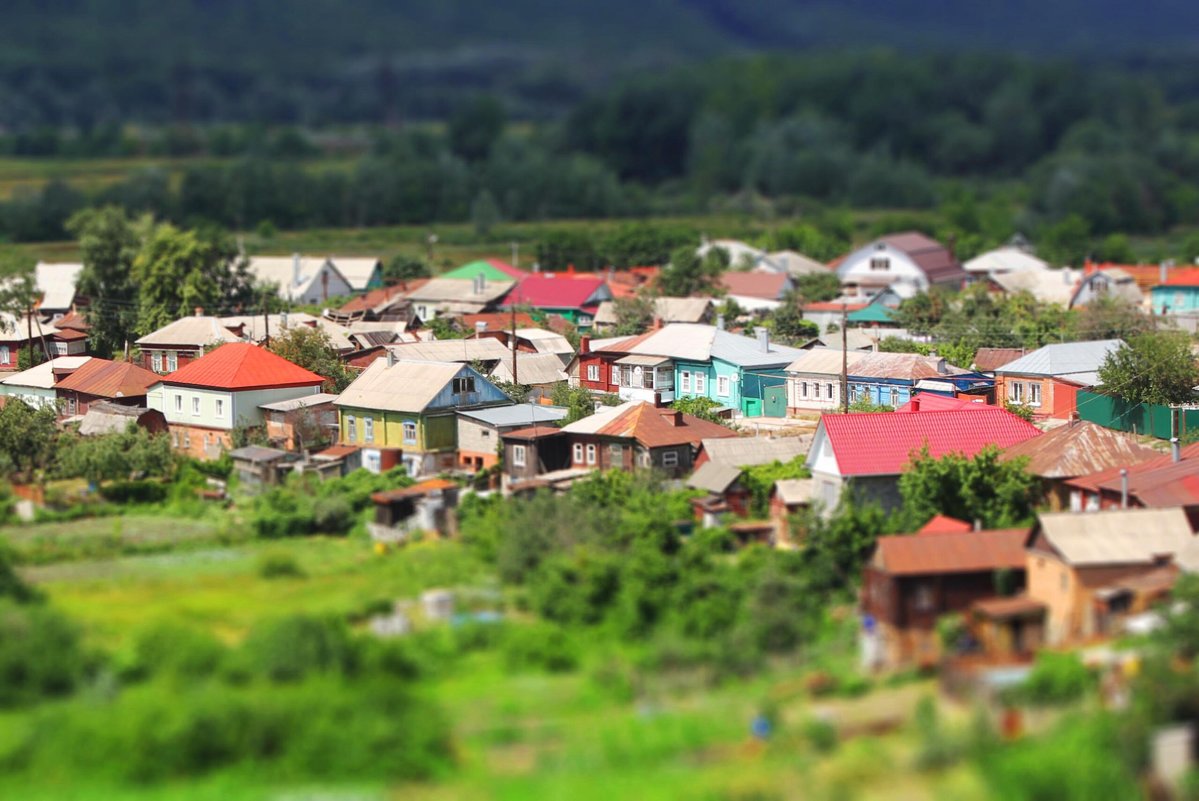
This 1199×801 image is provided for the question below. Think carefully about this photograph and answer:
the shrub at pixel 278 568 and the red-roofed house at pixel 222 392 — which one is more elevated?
the red-roofed house at pixel 222 392

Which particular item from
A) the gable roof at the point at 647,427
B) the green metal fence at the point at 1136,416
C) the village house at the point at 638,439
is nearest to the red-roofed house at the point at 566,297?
the green metal fence at the point at 1136,416

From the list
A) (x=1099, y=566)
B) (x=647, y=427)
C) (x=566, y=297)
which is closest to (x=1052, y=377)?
(x=647, y=427)

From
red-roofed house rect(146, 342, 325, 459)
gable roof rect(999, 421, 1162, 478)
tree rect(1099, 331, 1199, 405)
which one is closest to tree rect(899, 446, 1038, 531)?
gable roof rect(999, 421, 1162, 478)

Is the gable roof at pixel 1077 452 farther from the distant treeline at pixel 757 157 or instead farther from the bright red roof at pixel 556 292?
the distant treeline at pixel 757 157

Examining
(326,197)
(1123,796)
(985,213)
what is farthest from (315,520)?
(985,213)

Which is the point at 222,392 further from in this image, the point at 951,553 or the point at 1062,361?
the point at 1062,361

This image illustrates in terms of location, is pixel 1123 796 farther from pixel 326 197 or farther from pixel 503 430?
pixel 326 197
